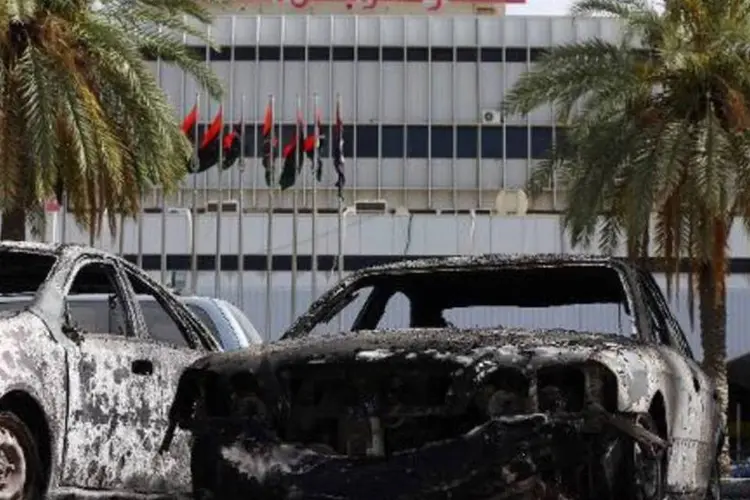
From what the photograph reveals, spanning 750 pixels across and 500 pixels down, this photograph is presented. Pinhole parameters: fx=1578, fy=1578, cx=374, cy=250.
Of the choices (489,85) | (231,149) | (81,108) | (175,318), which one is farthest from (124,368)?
(489,85)

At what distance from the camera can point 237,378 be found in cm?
624

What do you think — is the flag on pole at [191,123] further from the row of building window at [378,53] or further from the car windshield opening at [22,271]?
the car windshield opening at [22,271]

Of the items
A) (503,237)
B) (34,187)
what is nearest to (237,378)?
(34,187)

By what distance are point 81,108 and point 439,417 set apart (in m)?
14.2

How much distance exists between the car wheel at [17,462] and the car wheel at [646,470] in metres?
2.74

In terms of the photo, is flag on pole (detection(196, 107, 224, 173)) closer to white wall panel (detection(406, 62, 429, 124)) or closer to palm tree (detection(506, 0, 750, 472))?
white wall panel (detection(406, 62, 429, 124))

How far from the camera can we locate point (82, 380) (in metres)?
7.36

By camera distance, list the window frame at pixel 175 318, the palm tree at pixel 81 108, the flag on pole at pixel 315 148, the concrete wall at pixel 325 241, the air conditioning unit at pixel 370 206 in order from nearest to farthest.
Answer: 1. the window frame at pixel 175 318
2. the palm tree at pixel 81 108
3. the flag on pole at pixel 315 148
4. the concrete wall at pixel 325 241
5. the air conditioning unit at pixel 370 206

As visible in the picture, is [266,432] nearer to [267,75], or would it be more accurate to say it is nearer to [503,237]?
[503,237]

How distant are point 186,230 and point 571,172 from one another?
37306 mm

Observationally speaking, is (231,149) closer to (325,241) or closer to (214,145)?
(214,145)

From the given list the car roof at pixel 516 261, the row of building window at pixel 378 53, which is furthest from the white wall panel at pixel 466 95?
the car roof at pixel 516 261

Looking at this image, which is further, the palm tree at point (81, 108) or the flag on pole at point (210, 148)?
the flag on pole at point (210, 148)

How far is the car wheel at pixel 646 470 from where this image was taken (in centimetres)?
578
